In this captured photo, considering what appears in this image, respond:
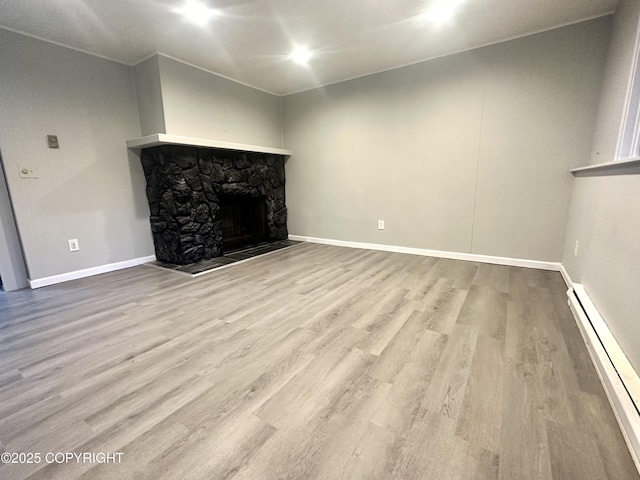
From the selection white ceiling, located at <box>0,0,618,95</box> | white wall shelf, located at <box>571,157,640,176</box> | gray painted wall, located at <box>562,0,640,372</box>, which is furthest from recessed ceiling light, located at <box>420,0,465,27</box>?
white wall shelf, located at <box>571,157,640,176</box>

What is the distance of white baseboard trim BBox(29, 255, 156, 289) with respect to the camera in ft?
8.79

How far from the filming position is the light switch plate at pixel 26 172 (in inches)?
98.9

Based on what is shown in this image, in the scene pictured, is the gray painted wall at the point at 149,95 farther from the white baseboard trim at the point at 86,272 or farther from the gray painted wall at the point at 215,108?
the white baseboard trim at the point at 86,272

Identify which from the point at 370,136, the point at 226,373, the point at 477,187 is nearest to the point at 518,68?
the point at 477,187

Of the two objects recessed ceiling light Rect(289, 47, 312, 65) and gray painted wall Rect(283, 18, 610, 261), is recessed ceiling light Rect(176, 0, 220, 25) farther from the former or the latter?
gray painted wall Rect(283, 18, 610, 261)

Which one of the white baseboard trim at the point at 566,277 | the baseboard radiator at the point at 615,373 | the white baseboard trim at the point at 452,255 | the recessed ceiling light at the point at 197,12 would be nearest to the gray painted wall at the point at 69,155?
the recessed ceiling light at the point at 197,12

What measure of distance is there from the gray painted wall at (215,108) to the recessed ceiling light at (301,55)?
1057 millimetres

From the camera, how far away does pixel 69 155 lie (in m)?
2.78

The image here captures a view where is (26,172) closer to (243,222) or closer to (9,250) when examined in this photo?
(9,250)

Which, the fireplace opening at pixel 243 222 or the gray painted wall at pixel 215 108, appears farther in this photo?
the fireplace opening at pixel 243 222

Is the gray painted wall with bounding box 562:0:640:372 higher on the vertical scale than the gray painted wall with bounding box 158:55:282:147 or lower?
lower

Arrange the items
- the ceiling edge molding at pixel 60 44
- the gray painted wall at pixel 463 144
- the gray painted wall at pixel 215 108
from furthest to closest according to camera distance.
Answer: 1. the gray painted wall at pixel 215 108
2. the gray painted wall at pixel 463 144
3. the ceiling edge molding at pixel 60 44

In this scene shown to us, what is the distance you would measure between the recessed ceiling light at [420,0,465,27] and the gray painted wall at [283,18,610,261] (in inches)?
29.8

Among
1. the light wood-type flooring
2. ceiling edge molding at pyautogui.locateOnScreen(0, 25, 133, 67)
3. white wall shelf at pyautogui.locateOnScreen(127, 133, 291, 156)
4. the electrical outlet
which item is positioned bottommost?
the light wood-type flooring
